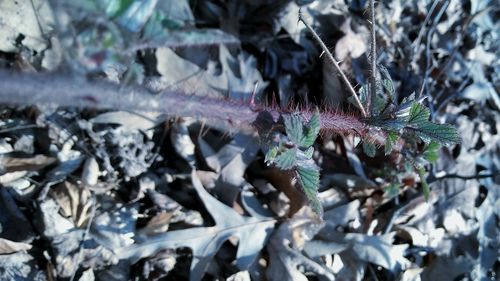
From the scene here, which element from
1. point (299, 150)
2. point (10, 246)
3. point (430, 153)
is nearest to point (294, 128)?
point (299, 150)

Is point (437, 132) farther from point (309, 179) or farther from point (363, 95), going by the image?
point (309, 179)

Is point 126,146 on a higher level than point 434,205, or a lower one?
higher

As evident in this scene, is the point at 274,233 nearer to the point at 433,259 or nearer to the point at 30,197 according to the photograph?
the point at 433,259

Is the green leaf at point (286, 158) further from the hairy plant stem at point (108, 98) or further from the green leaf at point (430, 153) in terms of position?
the green leaf at point (430, 153)

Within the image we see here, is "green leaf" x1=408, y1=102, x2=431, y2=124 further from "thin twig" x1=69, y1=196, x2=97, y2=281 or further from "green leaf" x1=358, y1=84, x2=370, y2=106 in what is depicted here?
"thin twig" x1=69, y1=196, x2=97, y2=281

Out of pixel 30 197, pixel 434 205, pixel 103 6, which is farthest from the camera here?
pixel 434 205

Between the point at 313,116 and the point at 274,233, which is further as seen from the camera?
the point at 274,233

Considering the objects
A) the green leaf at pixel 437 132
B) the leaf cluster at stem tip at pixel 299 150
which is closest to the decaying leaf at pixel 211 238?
the leaf cluster at stem tip at pixel 299 150

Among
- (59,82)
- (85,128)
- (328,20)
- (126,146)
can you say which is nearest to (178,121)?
(126,146)
